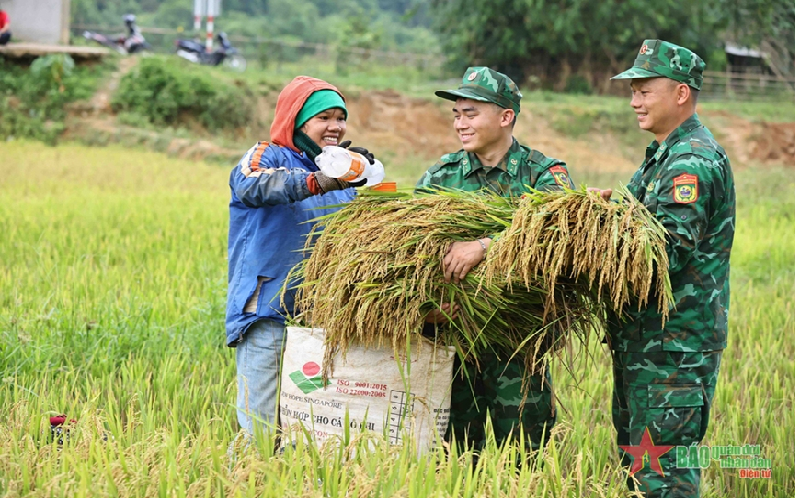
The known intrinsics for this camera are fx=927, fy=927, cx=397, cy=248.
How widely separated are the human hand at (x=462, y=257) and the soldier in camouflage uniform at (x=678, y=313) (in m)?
0.56

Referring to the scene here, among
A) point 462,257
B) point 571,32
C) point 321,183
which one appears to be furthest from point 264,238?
point 571,32

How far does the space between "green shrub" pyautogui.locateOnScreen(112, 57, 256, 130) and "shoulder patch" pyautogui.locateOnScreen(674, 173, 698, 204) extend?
49.0 feet

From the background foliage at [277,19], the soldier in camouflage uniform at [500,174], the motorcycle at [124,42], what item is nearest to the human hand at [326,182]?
the soldier in camouflage uniform at [500,174]

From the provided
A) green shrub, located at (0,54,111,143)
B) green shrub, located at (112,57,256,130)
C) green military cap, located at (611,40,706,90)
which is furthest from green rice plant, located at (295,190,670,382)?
green shrub, located at (112,57,256,130)

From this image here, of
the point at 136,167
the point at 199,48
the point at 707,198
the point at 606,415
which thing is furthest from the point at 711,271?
the point at 199,48

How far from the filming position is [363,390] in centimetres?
293

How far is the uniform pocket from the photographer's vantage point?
2920mm

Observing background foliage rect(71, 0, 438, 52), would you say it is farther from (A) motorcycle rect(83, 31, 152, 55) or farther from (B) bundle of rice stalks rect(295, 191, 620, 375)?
(B) bundle of rice stalks rect(295, 191, 620, 375)

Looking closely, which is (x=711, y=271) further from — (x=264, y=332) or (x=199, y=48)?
(x=199, y=48)

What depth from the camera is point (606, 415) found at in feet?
13.4

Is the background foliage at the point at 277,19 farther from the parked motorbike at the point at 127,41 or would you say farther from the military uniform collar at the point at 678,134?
the military uniform collar at the point at 678,134

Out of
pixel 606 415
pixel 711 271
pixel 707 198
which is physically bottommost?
pixel 606 415

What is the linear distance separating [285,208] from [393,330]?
0.62 meters

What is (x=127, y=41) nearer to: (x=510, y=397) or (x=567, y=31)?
(x=567, y=31)
